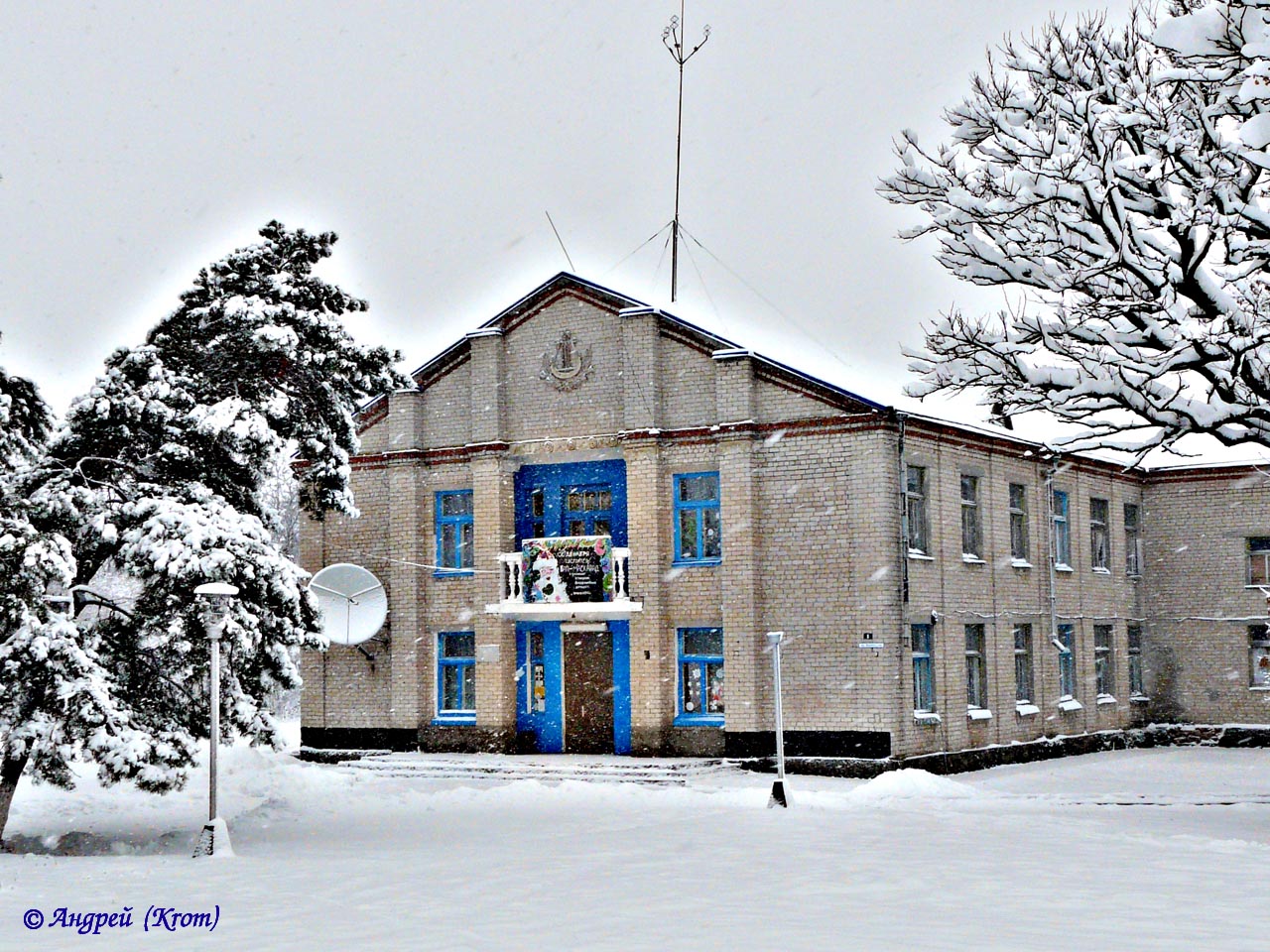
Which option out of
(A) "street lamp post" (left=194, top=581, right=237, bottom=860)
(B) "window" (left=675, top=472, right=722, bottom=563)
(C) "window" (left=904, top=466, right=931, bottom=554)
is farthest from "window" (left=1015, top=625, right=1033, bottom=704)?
(A) "street lamp post" (left=194, top=581, right=237, bottom=860)

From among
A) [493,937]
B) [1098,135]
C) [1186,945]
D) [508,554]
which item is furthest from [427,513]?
[1186,945]

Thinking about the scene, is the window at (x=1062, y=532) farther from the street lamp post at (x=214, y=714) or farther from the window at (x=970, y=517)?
the street lamp post at (x=214, y=714)

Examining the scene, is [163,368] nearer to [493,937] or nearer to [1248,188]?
[493,937]

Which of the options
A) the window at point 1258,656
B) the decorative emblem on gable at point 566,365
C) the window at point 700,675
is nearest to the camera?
the window at point 700,675

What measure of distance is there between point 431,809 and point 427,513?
8.49 m

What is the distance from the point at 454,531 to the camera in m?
28.2

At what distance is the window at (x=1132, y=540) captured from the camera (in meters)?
32.9

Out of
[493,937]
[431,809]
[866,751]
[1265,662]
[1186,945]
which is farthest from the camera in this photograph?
[1265,662]

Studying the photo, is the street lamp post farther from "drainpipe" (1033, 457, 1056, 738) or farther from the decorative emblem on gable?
"drainpipe" (1033, 457, 1056, 738)

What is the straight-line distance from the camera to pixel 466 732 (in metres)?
27.2

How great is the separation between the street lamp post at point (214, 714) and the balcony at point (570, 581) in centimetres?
1041

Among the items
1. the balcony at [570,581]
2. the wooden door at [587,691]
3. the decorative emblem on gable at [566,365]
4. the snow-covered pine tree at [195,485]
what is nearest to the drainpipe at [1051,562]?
the wooden door at [587,691]

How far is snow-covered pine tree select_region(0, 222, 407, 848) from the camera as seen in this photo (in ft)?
53.4

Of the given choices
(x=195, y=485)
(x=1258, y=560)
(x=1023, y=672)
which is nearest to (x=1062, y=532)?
(x=1023, y=672)
